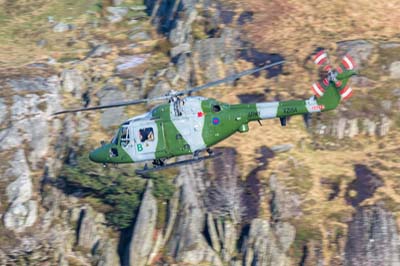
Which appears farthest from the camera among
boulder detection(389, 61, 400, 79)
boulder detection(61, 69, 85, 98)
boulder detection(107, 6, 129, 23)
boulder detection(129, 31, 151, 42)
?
boulder detection(107, 6, 129, 23)

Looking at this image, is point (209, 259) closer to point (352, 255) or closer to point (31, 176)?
point (352, 255)

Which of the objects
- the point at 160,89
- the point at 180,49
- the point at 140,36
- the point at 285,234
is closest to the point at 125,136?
the point at 285,234

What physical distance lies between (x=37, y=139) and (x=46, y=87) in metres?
5.29

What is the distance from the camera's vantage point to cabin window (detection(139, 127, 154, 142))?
3781cm

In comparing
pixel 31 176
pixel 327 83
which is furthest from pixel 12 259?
pixel 327 83

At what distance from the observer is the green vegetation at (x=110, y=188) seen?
5197 cm

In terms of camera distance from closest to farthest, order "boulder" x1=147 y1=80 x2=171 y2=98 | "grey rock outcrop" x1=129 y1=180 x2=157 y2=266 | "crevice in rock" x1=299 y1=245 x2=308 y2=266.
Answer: "crevice in rock" x1=299 y1=245 x2=308 y2=266
"grey rock outcrop" x1=129 y1=180 x2=157 y2=266
"boulder" x1=147 y1=80 x2=171 y2=98

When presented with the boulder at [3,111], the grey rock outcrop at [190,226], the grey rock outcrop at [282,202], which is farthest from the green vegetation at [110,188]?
the grey rock outcrop at [282,202]

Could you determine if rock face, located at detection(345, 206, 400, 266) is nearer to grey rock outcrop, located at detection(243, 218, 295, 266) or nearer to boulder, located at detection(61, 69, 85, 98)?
grey rock outcrop, located at detection(243, 218, 295, 266)

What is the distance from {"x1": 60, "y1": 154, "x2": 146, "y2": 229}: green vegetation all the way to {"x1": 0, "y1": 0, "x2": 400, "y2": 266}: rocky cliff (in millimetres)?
76

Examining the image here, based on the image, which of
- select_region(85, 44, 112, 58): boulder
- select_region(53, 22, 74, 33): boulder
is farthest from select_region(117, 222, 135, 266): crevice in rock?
select_region(53, 22, 74, 33): boulder

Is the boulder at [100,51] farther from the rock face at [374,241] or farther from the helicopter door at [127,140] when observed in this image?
the helicopter door at [127,140]

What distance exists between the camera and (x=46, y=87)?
60.1 m

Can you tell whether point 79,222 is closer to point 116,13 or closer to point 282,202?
point 282,202
